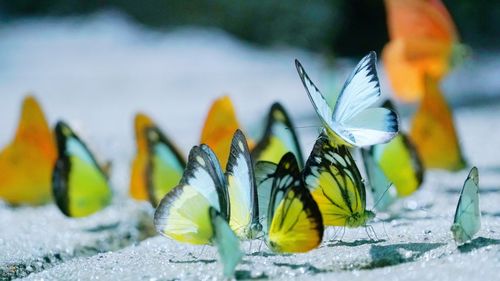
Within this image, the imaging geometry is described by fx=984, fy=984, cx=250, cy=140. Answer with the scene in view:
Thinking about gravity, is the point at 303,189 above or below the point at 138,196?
above

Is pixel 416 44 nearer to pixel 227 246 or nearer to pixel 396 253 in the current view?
pixel 396 253

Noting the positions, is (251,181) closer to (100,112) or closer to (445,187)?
(445,187)

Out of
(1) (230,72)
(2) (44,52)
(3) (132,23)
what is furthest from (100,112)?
(3) (132,23)

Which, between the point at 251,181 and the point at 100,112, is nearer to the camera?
the point at 251,181

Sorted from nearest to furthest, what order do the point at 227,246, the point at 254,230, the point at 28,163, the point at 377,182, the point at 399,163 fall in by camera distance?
1. the point at 227,246
2. the point at 254,230
3. the point at 377,182
4. the point at 399,163
5. the point at 28,163

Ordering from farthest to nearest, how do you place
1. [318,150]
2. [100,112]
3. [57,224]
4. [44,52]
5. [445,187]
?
[44,52] → [100,112] → [445,187] → [57,224] → [318,150]

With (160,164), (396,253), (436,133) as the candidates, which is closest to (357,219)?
(396,253)
